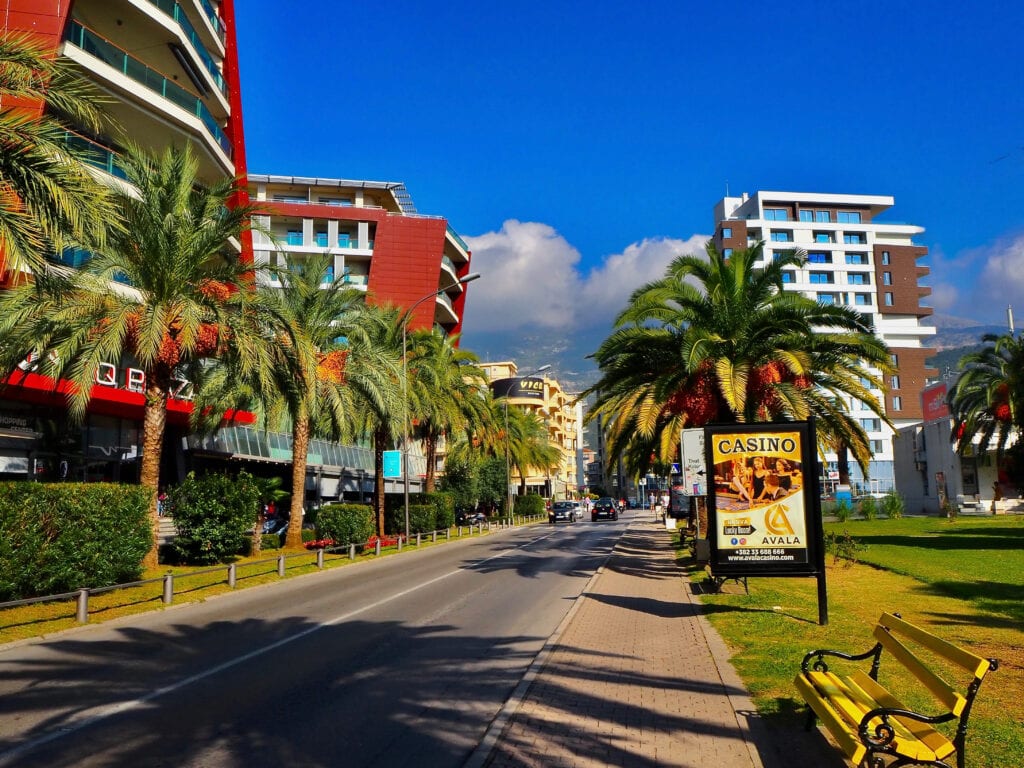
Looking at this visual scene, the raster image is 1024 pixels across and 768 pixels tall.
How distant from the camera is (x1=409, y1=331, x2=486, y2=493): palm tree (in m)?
34.1

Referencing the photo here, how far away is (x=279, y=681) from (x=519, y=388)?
94.1m

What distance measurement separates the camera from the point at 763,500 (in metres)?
12.0

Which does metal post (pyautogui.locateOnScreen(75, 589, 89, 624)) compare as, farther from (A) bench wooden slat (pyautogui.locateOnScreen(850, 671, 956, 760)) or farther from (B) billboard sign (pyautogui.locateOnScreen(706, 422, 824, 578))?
(A) bench wooden slat (pyautogui.locateOnScreen(850, 671, 956, 760))

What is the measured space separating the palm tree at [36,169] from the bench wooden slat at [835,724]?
32.2 ft

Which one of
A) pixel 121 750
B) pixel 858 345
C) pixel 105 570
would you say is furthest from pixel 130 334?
pixel 858 345

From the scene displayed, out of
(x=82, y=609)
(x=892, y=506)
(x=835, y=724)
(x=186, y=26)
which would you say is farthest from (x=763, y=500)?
(x=892, y=506)

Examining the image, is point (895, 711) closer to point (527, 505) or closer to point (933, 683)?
point (933, 683)

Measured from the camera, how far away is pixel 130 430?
108ft

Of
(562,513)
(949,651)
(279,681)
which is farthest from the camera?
(562,513)

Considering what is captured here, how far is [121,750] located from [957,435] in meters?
47.9

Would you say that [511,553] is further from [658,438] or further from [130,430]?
[130,430]

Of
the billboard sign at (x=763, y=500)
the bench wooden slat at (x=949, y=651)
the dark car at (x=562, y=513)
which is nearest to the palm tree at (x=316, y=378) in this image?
the billboard sign at (x=763, y=500)

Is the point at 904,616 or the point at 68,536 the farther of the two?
the point at 68,536

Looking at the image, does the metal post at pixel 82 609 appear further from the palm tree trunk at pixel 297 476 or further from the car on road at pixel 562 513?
the car on road at pixel 562 513
